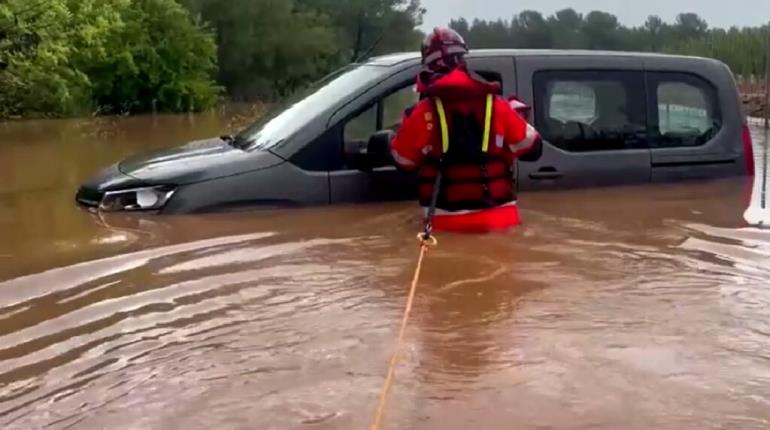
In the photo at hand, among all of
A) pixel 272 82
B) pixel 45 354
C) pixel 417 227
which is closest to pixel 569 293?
pixel 417 227

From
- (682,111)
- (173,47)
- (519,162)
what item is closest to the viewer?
(519,162)

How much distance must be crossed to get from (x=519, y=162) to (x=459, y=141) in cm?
128

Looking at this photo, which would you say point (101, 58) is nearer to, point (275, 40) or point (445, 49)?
point (275, 40)

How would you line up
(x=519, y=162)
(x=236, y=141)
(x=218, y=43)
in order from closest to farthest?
(x=519, y=162) < (x=236, y=141) < (x=218, y=43)

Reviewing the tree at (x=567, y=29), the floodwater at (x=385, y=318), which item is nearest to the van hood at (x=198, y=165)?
the floodwater at (x=385, y=318)

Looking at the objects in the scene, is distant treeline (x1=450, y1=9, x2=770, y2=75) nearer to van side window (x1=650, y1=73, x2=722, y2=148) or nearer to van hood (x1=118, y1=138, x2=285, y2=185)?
van side window (x1=650, y1=73, x2=722, y2=148)

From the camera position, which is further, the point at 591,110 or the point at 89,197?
the point at 591,110

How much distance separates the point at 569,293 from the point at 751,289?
0.89m

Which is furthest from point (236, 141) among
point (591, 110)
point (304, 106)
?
point (591, 110)

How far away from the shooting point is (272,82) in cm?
5019

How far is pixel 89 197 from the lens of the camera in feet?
21.9

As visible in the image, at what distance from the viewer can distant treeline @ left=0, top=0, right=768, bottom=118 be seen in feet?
32.1

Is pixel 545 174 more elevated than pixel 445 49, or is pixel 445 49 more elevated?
pixel 445 49

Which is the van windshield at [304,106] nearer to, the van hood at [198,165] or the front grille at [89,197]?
the van hood at [198,165]
